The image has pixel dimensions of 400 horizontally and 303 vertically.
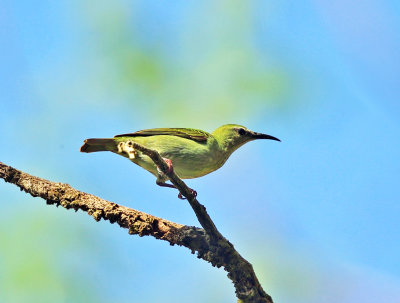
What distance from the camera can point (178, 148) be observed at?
26.3 feet

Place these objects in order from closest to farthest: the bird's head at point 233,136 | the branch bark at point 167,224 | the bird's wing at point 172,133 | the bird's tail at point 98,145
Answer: the branch bark at point 167,224 → the bird's tail at point 98,145 → the bird's wing at point 172,133 → the bird's head at point 233,136

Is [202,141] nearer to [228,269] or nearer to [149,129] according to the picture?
[149,129]

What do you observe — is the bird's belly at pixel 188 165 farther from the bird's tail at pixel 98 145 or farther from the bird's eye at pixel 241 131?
the bird's eye at pixel 241 131

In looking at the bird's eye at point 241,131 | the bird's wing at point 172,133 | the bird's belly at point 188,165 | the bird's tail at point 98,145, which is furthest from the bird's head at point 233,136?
the bird's tail at point 98,145

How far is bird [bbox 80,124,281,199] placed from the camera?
7793 millimetres

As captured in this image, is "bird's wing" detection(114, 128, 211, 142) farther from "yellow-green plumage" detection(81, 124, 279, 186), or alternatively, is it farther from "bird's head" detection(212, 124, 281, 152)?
"bird's head" detection(212, 124, 281, 152)

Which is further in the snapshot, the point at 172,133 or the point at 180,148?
the point at 172,133

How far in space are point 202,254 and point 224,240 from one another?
40cm

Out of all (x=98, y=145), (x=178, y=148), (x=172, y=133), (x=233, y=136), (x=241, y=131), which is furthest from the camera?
(x=241, y=131)

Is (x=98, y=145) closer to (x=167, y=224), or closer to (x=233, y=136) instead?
(x=167, y=224)

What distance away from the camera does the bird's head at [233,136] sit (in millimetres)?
8938

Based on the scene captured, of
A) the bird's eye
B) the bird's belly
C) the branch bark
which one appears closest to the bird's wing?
the bird's belly

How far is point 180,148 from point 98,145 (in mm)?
1460

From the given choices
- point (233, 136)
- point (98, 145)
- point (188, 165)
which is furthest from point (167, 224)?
point (233, 136)
